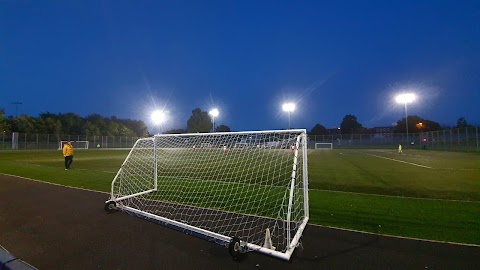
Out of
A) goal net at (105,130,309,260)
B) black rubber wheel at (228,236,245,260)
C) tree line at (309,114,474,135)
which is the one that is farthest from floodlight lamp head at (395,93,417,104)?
black rubber wheel at (228,236,245,260)

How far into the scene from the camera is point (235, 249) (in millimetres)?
4113

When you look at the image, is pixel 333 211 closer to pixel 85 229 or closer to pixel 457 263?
pixel 457 263

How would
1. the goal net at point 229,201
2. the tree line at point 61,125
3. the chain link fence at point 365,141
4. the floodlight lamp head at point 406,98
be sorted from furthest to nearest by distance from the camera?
1. the tree line at point 61,125
2. the floodlight lamp head at point 406,98
3. the chain link fence at point 365,141
4. the goal net at point 229,201

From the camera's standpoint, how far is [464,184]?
10.2 m

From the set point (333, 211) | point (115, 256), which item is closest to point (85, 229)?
point (115, 256)

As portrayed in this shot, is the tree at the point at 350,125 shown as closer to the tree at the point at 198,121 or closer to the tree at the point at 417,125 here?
the tree at the point at 417,125

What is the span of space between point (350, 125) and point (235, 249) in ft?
386

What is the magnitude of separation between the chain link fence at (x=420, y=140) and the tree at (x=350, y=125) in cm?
Answer: 4759

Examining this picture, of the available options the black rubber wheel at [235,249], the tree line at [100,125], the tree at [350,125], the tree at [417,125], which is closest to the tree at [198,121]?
the tree line at [100,125]

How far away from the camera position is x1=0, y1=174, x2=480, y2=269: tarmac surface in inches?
153

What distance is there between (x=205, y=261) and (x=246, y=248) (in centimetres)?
62

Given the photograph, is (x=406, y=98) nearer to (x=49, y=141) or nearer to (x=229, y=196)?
(x=229, y=196)

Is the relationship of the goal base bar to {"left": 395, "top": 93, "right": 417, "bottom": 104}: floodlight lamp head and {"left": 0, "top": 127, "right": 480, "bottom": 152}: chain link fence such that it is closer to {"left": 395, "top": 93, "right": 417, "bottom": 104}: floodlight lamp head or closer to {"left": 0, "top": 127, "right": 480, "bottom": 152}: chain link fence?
{"left": 0, "top": 127, "right": 480, "bottom": 152}: chain link fence

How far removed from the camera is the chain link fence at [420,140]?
35.9 m
